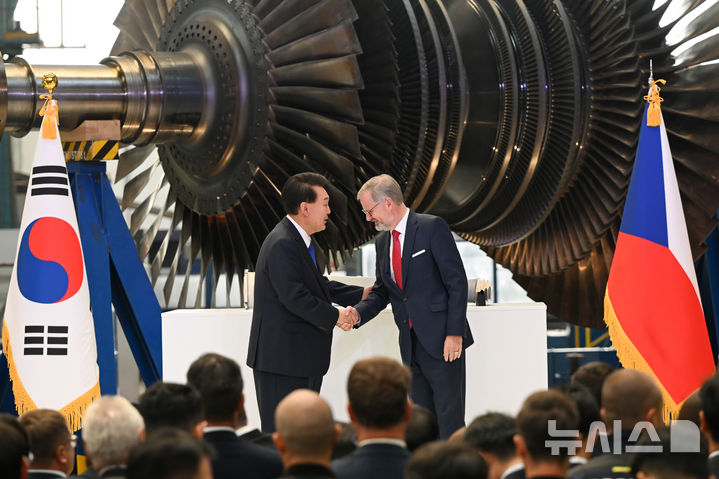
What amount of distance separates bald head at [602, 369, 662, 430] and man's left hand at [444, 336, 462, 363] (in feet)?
4.15

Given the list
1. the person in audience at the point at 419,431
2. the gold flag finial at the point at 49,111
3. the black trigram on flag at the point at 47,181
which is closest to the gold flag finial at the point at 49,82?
the gold flag finial at the point at 49,111

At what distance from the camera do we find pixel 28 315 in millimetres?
3906

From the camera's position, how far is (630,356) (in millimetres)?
3961

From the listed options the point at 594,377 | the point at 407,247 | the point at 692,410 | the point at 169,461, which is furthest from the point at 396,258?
the point at 169,461

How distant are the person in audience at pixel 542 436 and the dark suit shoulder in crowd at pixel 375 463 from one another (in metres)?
0.25

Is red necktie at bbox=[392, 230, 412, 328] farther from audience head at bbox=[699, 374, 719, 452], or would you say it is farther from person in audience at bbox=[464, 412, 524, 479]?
audience head at bbox=[699, 374, 719, 452]

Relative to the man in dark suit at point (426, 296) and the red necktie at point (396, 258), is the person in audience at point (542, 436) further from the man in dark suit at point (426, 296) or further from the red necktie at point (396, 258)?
the red necktie at point (396, 258)

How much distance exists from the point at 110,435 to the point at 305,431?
0.45m

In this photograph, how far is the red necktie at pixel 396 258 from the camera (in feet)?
12.6

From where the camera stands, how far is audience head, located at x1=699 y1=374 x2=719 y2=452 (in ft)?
6.91

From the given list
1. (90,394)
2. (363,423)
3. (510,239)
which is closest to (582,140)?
(510,239)

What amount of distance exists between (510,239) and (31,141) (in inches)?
198

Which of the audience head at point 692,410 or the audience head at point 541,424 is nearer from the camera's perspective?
the audience head at point 541,424

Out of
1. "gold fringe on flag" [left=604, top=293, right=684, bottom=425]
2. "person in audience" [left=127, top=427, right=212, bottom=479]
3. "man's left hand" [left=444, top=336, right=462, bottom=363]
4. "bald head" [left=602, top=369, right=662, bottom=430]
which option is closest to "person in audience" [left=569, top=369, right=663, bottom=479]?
"bald head" [left=602, top=369, right=662, bottom=430]
